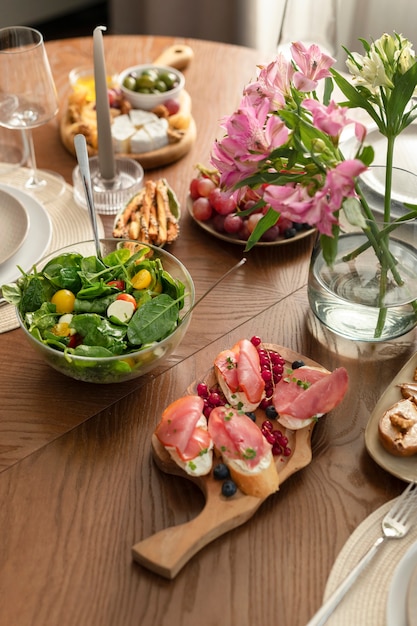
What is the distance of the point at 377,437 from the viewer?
45.0 inches

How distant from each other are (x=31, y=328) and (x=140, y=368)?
0.63ft

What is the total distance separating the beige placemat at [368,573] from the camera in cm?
94

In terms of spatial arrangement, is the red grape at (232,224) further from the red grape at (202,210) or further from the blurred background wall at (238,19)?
the blurred background wall at (238,19)

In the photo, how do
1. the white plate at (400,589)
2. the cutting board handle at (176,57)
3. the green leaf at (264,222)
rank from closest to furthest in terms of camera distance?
the white plate at (400,589), the green leaf at (264,222), the cutting board handle at (176,57)

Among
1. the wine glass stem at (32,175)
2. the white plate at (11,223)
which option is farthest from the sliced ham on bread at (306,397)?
the wine glass stem at (32,175)

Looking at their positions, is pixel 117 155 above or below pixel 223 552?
above

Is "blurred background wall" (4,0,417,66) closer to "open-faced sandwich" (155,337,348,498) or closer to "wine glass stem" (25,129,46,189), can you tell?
"wine glass stem" (25,129,46,189)

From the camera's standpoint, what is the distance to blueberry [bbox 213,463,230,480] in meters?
1.07

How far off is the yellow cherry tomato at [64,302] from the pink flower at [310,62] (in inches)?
20.3

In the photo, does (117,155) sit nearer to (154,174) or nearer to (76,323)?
(154,174)

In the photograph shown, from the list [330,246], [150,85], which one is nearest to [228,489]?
[330,246]

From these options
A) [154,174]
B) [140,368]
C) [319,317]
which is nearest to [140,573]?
[140,368]

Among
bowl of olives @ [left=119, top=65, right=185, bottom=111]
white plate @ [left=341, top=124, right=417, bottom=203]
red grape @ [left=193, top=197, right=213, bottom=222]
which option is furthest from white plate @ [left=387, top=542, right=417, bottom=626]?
bowl of olives @ [left=119, top=65, right=185, bottom=111]

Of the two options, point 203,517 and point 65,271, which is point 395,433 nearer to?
point 203,517
